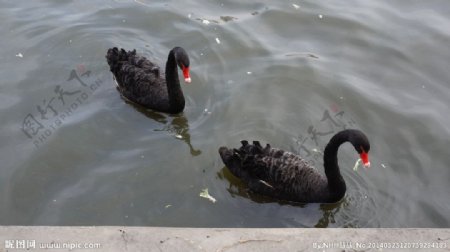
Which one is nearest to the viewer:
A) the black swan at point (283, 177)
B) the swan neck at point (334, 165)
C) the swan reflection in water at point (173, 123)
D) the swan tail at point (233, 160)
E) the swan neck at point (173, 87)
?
the swan neck at point (334, 165)

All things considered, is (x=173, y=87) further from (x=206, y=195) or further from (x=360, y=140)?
(x=360, y=140)

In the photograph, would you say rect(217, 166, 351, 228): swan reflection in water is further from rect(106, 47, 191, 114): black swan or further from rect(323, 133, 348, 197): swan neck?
rect(106, 47, 191, 114): black swan

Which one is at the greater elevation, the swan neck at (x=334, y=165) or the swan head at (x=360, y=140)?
the swan head at (x=360, y=140)

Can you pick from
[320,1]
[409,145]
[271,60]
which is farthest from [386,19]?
[409,145]

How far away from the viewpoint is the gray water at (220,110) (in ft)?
16.3

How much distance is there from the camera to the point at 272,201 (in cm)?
512

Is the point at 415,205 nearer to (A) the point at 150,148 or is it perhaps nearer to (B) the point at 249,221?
(B) the point at 249,221

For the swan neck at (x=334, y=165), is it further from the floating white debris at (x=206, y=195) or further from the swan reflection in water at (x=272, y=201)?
the floating white debris at (x=206, y=195)

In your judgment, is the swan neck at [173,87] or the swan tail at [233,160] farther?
the swan neck at [173,87]

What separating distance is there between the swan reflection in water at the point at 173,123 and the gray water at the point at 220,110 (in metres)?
0.02

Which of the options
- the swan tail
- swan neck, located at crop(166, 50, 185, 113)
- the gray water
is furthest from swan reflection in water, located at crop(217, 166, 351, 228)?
swan neck, located at crop(166, 50, 185, 113)

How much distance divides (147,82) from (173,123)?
1.97 feet

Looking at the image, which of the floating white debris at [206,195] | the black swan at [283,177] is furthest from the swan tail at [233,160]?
the floating white debris at [206,195]

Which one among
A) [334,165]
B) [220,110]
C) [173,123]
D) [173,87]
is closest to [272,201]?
[334,165]
